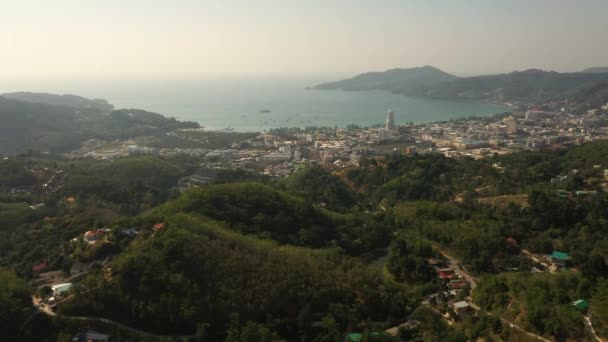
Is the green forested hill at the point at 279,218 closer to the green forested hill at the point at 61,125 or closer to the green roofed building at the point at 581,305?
the green roofed building at the point at 581,305

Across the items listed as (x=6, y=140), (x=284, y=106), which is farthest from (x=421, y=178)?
(x=284, y=106)

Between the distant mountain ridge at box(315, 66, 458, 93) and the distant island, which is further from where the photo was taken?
the distant mountain ridge at box(315, 66, 458, 93)

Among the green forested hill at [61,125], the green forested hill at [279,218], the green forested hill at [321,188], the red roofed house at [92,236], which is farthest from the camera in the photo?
the green forested hill at [61,125]

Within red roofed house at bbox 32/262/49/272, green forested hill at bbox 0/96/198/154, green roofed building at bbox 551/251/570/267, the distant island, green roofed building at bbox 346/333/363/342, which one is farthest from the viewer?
the distant island

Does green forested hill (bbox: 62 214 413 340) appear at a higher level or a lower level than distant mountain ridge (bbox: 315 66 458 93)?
lower

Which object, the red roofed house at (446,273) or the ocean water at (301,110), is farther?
the ocean water at (301,110)

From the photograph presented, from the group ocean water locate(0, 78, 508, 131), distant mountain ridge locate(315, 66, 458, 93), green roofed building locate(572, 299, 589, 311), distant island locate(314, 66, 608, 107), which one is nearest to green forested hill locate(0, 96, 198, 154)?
ocean water locate(0, 78, 508, 131)

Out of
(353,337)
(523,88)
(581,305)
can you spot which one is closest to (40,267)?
(353,337)

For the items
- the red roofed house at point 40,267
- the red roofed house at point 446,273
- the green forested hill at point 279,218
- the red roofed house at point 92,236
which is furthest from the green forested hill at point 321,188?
the red roofed house at point 40,267

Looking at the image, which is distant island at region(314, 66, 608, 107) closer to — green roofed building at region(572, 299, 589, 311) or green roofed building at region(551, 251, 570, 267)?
green roofed building at region(551, 251, 570, 267)

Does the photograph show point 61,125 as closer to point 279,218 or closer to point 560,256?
point 279,218

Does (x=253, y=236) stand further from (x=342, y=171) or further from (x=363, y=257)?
(x=342, y=171)
